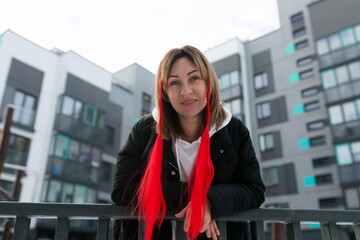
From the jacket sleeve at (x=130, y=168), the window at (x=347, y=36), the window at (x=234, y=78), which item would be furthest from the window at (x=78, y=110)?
the jacket sleeve at (x=130, y=168)

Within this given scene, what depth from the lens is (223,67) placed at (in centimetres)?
1848

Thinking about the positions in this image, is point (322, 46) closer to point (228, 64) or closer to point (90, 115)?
point (228, 64)

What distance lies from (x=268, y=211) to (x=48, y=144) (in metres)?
13.7

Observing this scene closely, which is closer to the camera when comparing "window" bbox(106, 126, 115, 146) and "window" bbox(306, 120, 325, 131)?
"window" bbox(306, 120, 325, 131)

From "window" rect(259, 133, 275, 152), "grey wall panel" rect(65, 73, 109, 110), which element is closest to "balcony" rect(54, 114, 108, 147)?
"grey wall panel" rect(65, 73, 109, 110)

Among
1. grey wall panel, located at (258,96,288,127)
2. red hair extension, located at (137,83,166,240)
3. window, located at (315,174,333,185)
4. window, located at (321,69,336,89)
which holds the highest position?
window, located at (321,69,336,89)

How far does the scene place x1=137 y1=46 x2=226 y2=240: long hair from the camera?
3.72 feet

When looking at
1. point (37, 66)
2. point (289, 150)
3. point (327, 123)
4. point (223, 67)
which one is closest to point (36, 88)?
point (37, 66)

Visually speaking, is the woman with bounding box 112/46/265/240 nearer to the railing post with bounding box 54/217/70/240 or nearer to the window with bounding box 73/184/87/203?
the railing post with bounding box 54/217/70/240

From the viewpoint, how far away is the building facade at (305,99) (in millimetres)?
14508

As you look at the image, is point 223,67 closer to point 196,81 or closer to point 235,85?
point 235,85

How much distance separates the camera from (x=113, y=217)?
116cm

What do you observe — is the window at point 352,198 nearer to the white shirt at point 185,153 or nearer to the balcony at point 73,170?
the balcony at point 73,170

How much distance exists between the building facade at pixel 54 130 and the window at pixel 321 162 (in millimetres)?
8324
